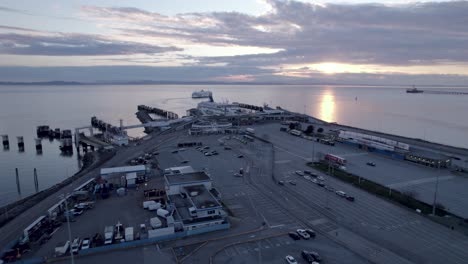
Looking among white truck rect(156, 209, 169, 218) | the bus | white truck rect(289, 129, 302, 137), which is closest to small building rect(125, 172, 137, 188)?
white truck rect(156, 209, 169, 218)

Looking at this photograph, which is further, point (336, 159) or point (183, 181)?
point (336, 159)

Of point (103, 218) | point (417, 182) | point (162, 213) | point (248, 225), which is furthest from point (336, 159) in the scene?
point (103, 218)

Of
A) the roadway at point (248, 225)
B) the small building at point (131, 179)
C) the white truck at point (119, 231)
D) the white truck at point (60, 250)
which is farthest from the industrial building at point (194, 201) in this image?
the white truck at point (60, 250)

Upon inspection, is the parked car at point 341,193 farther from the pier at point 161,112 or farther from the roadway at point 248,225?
the pier at point 161,112

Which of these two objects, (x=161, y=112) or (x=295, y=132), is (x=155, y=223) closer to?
(x=295, y=132)

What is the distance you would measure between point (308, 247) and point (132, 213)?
8.82 m

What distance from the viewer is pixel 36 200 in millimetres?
17984

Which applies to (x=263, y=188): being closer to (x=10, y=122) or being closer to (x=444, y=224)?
(x=444, y=224)

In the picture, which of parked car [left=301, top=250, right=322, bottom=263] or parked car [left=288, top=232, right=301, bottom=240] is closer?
parked car [left=301, top=250, right=322, bottom=263]

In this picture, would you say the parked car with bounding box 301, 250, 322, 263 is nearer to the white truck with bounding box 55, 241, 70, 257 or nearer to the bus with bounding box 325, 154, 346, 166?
the white truck with bounding box 55, 241, 70, 257

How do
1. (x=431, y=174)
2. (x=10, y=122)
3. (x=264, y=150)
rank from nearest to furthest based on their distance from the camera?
(x=431, y=174) → (x=264, y=150) → (x=10, y=122)

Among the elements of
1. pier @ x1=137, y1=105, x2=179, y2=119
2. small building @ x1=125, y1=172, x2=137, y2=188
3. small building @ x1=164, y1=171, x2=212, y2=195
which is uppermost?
small building @ x1=164, y1=171, x2=212, y2=195

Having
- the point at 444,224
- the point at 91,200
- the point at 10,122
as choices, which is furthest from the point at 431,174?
the point at 10,122

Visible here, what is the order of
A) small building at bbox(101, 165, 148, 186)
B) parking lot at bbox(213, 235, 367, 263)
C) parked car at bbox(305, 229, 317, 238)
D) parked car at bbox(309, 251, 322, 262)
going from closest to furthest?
parked car at bbox(309, 251, 322, 262) → parking lot at bbox(213, 235, 367, 263) → parked car at bbox(305, 229, 317, 238) → small building at bbox(101, 165, 148, 186)
